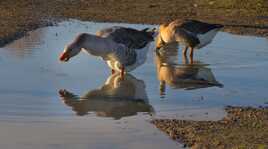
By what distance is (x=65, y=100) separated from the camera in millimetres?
9758

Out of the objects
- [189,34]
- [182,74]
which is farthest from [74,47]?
[189,34]

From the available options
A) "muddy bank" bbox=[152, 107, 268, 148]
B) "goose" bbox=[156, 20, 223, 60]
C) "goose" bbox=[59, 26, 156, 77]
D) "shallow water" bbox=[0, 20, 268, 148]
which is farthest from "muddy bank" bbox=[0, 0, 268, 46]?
"muddy bank" bbox=[152, 107, 268, 148]

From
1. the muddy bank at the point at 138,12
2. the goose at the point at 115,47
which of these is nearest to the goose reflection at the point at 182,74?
the goose at the point at 115,47

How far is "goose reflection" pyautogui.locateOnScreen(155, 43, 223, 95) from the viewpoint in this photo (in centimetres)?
1113

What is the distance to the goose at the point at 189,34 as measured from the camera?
14.2m

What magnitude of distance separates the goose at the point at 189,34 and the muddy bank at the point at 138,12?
2410mm

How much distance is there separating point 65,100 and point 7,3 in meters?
11.7

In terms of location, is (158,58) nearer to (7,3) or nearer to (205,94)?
(205,94)

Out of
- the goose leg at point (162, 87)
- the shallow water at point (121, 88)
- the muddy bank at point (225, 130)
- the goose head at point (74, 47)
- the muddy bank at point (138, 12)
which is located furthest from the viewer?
the muddy bank at point (138, 12)

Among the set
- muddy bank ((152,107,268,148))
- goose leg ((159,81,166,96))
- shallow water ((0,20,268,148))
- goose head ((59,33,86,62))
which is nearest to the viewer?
muddy bank ((152,107,268,148))

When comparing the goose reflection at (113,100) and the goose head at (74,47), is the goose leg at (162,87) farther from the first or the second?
the goose head at (74,47)

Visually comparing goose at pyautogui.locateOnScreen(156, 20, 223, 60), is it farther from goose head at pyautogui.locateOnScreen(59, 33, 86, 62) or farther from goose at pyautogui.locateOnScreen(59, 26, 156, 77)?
goose head at pyautogui.locateOnScreen(59, 33, 86, 62)

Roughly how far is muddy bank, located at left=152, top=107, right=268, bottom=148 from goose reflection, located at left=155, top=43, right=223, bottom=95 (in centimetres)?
172

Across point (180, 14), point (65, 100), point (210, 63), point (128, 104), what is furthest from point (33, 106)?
point (180, 14)
